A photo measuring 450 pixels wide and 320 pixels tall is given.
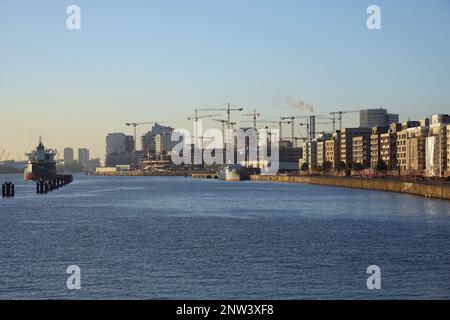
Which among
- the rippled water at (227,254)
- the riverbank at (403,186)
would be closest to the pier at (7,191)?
the rippled water at (227,254)

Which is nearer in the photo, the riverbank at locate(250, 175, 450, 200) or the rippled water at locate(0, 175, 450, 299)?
the rippled water at locate(0, 175, 450, 299)

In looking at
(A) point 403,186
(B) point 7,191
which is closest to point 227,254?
(B) point 7,191

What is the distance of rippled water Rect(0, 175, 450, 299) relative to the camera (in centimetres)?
3719

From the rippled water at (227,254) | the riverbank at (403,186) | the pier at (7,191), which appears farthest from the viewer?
the pier at (7,191)

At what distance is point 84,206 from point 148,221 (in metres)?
29.6

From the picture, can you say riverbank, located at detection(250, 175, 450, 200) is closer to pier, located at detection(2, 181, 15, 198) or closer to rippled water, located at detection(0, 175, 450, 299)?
rippled water, located at detection(0, 175, 450, 299)

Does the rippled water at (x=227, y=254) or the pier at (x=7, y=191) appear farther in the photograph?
the pier at (x=7, y=191)

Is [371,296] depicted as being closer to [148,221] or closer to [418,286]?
[418,286]

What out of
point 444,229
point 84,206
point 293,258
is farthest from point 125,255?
point 84,206

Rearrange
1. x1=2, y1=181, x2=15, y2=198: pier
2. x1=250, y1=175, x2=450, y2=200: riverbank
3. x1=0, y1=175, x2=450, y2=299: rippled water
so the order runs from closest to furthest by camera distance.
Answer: x1=0, y1=175, x2=450, y2=299: rippled water, x1=250, y1=175, x2=450, y2=200: riverbank, x1=2, y1=181, x2=15, y2=198: pier

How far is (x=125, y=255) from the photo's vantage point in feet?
161

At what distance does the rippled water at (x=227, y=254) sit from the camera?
122 feet

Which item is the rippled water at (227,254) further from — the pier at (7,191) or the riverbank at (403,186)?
the pier at (7,191)

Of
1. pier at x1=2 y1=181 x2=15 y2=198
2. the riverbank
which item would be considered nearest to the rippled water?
the riverbank
